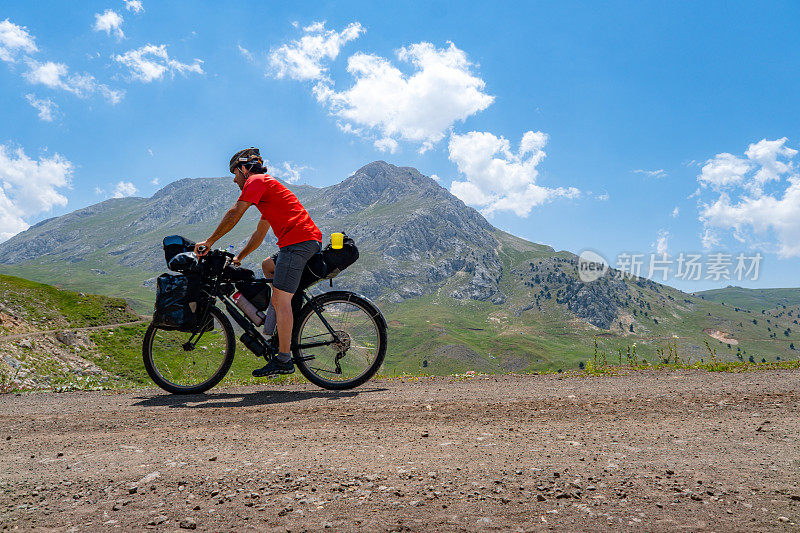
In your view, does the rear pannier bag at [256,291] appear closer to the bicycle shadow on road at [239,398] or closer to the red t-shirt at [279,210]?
the red t-shirt at [279,210]

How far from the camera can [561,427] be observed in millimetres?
4953

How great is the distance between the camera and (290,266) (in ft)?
24.4

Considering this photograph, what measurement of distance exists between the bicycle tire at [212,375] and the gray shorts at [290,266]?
162 cm

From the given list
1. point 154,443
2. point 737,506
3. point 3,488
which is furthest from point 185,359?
point 737,506

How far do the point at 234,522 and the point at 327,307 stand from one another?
5146mm

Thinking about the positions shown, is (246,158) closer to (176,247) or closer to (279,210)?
(279,210)

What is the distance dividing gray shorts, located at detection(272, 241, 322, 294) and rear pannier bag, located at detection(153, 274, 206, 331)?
1887 mm

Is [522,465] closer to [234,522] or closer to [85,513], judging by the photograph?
[234,522]

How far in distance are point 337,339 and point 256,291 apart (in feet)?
5.94

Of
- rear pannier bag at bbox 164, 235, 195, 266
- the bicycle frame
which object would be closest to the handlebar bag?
rear pannier bag at bbox 164, 235, 195, 266

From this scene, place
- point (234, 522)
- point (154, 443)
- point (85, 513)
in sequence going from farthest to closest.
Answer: point (154, 443) → point (85, 513) → point (234, 522)

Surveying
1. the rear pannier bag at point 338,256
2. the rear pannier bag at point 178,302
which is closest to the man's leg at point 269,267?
the rear pannier bag at point 338,256

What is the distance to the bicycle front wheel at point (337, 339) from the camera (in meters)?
7.90

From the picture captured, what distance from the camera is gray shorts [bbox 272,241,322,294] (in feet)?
24.4
